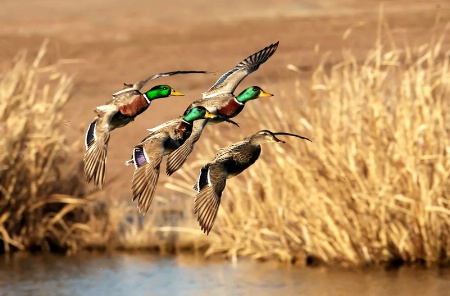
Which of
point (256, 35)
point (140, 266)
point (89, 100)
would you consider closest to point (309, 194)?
point (140, 266)

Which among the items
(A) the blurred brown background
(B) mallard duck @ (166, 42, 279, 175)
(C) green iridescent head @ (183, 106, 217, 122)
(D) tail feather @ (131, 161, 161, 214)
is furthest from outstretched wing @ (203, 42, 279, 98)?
(A) the blurred brown background

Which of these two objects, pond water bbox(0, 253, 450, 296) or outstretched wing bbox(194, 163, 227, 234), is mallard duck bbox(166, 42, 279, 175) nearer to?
outstretched wing bbox(194, 163, 227, 234)

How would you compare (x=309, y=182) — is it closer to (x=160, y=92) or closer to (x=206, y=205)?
(x=160, y=92)

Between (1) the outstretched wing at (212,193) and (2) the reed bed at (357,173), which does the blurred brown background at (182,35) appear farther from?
(1) the outstretched wing at (212,193)

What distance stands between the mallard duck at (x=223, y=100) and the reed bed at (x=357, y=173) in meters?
5.74

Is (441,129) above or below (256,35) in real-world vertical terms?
below

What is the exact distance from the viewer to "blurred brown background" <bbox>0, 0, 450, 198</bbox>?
2275cm

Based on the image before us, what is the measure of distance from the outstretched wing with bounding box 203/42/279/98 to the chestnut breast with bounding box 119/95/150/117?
233mm

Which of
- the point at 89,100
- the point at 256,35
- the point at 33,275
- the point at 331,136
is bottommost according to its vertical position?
the point at 33,275

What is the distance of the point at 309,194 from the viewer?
10.4m

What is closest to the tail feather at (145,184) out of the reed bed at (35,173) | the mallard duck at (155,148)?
the mallard duck at (155,148)

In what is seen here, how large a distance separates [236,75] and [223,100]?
183mm

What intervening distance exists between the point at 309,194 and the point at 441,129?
120 cm

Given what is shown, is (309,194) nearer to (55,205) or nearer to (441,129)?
(441,129)
